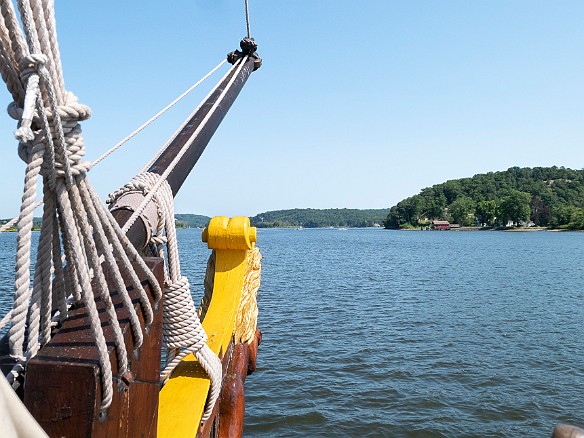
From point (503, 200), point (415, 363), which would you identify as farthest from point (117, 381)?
point (503, 200)

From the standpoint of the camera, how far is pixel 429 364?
36.0ft

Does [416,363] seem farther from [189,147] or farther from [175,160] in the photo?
[175,160]

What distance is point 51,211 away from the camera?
1.68m

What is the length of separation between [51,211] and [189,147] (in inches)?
89.3

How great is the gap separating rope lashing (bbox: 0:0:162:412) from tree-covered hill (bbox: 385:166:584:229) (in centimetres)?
13093

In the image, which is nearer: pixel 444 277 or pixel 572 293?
pixel 572 293

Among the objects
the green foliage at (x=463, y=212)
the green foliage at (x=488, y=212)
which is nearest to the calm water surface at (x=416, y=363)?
the green foliage at (x=488, y=212)

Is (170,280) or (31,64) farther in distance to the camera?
(170,280)

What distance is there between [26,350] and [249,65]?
6427 mm

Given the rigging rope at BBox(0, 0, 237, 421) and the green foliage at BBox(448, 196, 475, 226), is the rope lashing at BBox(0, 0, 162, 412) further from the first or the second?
the green foliage at BBox(448, 196, 475, 226)

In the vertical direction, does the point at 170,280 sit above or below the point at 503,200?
below

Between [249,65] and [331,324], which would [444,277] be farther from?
[249,65]

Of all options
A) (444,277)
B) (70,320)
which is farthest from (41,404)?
(444,277)

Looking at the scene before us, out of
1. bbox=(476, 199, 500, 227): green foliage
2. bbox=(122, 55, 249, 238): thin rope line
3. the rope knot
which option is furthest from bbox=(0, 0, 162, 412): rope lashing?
bbox=(476, 199, 500, 227): green foliage
